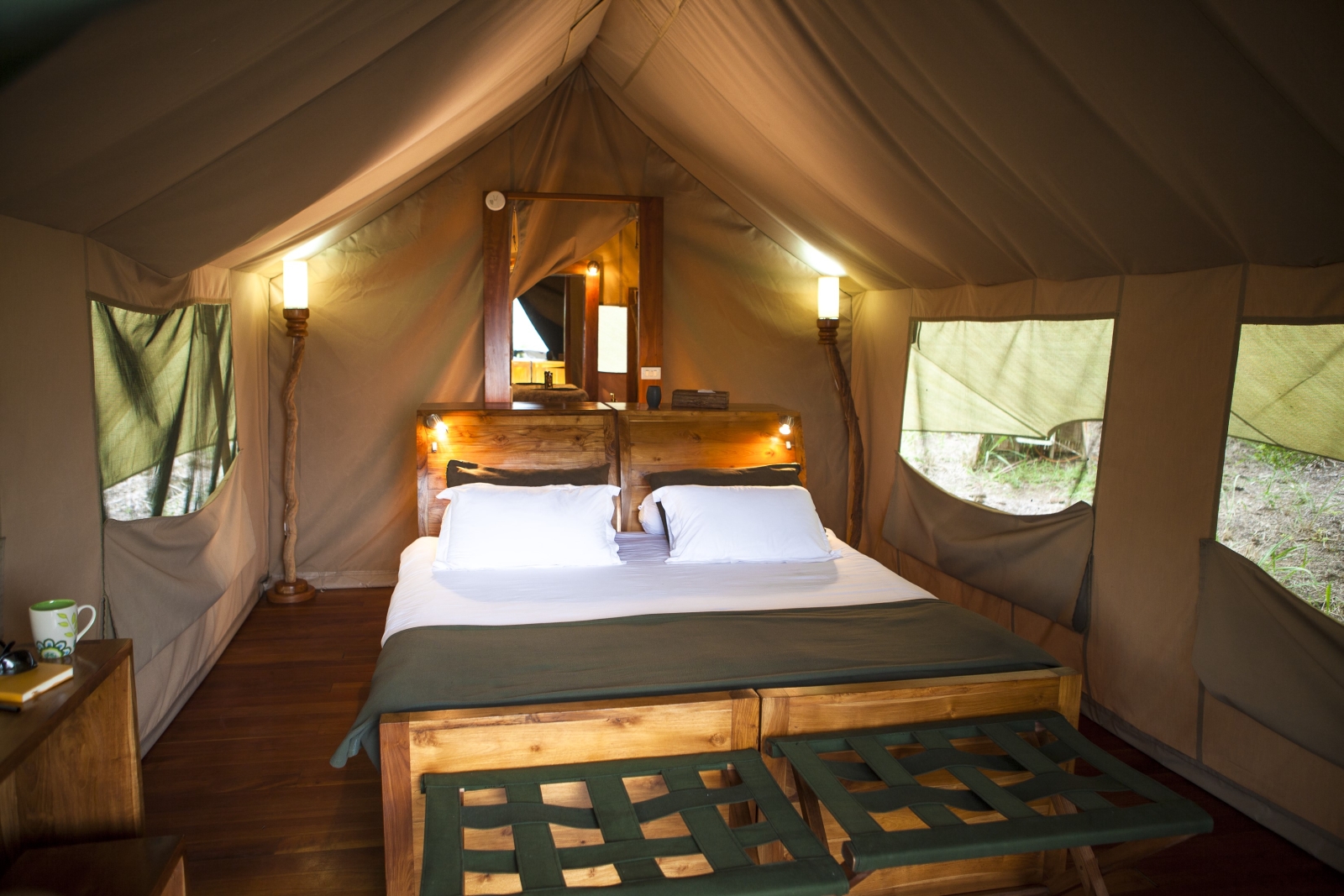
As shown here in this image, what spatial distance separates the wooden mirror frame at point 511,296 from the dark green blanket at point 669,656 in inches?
79.9

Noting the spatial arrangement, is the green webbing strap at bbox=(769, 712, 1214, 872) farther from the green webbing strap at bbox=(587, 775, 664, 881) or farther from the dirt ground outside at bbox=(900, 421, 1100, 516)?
the dirt ground outside at bbox=(900, 421, 1100, 516)

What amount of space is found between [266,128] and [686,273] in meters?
2.83

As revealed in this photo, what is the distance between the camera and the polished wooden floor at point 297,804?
2156 mm

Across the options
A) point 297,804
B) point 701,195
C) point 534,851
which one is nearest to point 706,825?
point 534,851

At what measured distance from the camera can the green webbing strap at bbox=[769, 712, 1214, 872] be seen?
160 centimetres

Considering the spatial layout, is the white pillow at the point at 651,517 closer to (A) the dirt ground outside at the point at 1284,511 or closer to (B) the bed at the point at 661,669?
(B) the bed at the point at 661,669

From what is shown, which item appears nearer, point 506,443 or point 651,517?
point 651,517

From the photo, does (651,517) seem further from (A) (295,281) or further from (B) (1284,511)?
(B) (1284,511)

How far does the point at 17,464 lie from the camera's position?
1.97 meters

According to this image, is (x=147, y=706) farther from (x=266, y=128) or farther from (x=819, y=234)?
(x=819, y=234)

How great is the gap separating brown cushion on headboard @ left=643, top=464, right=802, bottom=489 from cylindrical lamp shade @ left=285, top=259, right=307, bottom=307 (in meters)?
1.87

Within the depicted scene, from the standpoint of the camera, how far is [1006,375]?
3582 millimetres

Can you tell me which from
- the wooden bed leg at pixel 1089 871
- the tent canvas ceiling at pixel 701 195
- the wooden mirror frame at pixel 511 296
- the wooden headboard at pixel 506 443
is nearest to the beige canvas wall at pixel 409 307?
the tent canvas ceiling at pixel 701 195

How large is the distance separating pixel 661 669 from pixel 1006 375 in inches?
86.0
